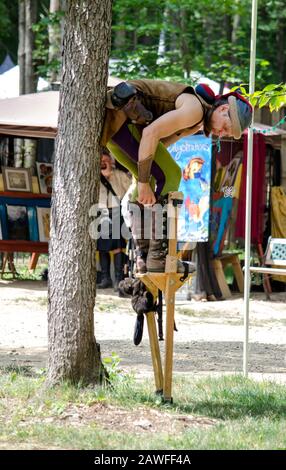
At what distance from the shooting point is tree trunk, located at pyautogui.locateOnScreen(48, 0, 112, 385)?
5.73 metres

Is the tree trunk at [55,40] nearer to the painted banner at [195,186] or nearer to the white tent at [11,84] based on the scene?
the white tent at [11,84]

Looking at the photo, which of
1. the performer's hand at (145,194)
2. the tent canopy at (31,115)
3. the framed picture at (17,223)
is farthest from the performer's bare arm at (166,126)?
the framed picture at (17,223)

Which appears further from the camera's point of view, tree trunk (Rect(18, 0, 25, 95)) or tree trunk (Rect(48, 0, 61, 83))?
tree trunk (Rect(18, 0, 25, 95))

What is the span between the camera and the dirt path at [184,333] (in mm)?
7964

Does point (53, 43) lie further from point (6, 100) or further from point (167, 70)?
point (6, 100)

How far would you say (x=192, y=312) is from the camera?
11.7 meters

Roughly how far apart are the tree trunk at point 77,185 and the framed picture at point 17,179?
28.7 feet

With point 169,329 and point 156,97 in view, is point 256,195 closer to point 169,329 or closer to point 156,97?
point 156,97

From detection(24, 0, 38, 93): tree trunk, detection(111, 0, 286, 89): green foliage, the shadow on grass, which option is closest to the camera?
the shadow on grass

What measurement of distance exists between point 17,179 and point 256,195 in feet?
11.8

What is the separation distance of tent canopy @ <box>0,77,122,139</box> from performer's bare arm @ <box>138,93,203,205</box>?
7.75 meters

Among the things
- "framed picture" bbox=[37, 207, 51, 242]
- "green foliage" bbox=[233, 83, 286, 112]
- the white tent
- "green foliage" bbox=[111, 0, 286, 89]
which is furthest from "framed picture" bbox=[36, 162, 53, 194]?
"green foliage" bbox=[233, 83, 286, 112]

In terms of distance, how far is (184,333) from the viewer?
32.7 feet

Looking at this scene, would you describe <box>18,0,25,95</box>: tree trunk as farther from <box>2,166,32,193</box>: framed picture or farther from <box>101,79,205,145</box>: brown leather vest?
<box>101,79,205,145</box>: brown leather vest
